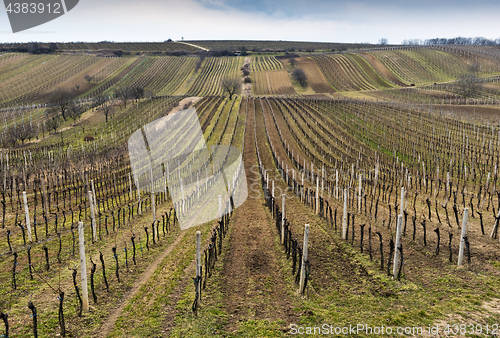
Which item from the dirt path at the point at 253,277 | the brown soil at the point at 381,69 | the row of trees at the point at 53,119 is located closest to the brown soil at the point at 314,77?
the brown soil at the point at 381,69

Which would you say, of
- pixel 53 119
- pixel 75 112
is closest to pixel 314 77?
pixel 75 112

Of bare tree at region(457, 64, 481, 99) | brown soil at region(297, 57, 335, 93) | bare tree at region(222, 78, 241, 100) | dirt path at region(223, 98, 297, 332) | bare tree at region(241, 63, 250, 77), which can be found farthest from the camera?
bare tree at region(241, 63, 250, 77)

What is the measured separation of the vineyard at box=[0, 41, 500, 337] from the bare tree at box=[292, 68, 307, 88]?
30322 mm

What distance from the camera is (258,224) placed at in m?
15.9

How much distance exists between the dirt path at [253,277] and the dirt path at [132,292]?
2.42 m

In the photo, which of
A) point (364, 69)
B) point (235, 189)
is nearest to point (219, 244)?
point (235, 189)

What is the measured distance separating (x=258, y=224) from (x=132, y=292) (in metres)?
7.81

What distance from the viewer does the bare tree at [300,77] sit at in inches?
3501

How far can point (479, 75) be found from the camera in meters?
92.7

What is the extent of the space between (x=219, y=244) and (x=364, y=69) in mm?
102172

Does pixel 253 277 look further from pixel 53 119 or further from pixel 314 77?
pixel 314 77

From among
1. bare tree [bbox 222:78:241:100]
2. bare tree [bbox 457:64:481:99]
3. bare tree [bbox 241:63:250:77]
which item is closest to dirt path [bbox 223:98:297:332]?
bare tree [bbox 222:78:241:100]

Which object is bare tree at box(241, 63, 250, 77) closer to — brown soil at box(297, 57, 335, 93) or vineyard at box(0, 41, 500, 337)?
brown soil at box(297, 57, 335, 93)

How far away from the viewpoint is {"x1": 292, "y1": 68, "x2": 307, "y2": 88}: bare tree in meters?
88.9
